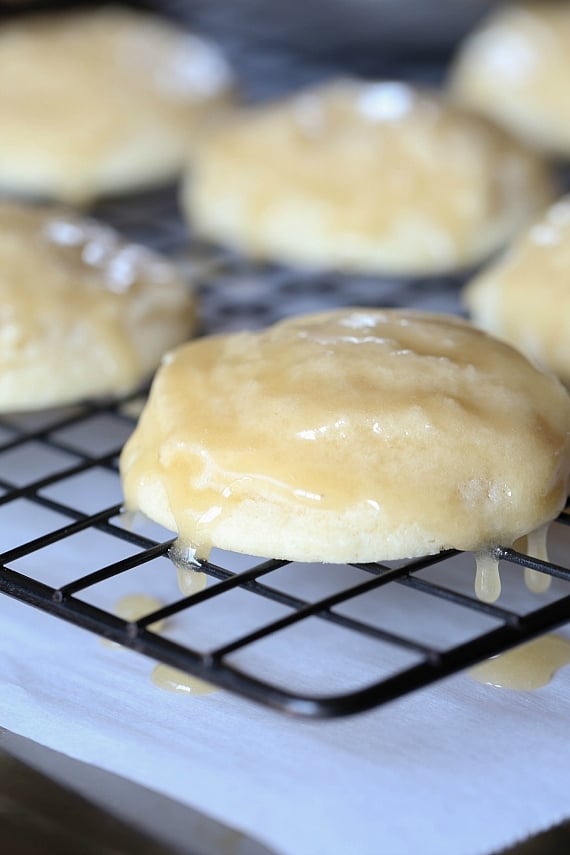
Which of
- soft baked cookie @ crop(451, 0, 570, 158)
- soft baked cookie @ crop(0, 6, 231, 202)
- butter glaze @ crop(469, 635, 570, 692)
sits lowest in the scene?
butter glaze @ crop(469, 635, 570, 692)

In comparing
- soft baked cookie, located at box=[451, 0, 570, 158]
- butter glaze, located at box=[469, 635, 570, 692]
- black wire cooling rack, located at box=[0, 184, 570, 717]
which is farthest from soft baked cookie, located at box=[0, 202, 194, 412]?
soft baked cookie, located at box=[451, 0, 570, 158]

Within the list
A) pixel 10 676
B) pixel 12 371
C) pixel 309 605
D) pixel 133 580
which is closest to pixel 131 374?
pixel 12 371

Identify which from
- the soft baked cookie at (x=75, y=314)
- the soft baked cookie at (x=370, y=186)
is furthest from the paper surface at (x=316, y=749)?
the soft baked cookie at (x=370, y=186)

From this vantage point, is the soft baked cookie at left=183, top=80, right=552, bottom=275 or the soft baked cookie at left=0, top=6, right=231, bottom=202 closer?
the soft baked cookie at left=183, top=80, right=552, bottom=275

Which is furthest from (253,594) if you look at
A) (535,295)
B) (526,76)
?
(526,76)

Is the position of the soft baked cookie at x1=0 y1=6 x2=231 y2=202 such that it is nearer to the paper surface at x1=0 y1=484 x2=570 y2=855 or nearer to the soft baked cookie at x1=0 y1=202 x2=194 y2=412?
the soft baked cookie at x1=0 y1=202 x2=194 y2=412

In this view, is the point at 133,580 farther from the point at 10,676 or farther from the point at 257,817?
the point at 257,817
